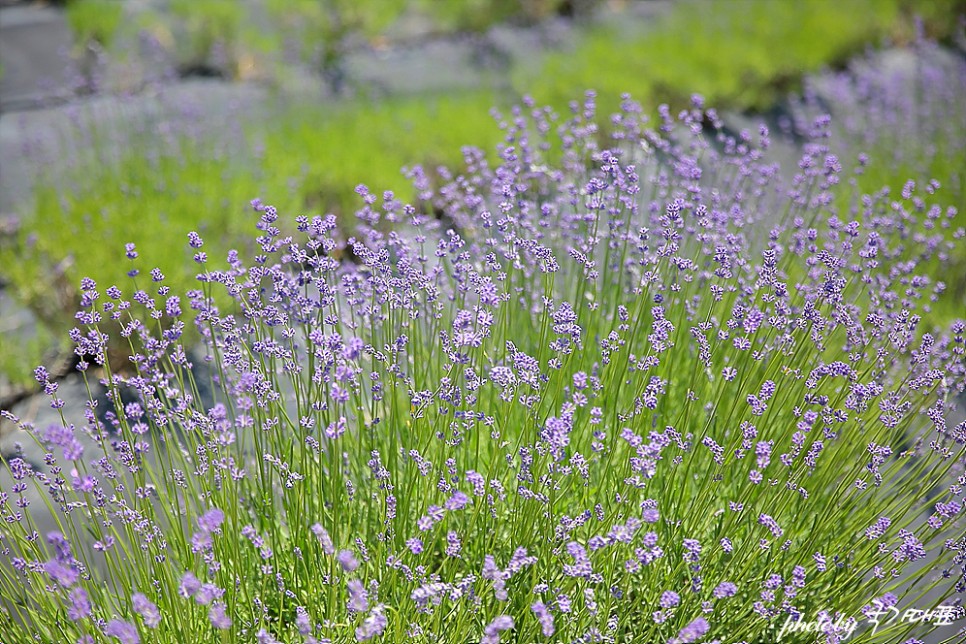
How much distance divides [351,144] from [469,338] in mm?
3317

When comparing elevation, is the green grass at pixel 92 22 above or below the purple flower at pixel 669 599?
above

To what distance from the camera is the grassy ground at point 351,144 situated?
416 centimetres

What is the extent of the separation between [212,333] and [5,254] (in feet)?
6.86

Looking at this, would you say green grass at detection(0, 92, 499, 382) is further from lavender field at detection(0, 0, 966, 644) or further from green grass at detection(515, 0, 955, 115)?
green grass at detection(515, 0, 955, 115)

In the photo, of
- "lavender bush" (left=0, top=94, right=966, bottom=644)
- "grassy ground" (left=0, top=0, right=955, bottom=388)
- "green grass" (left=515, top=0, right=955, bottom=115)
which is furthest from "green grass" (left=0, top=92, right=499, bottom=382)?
"lavender bush" (left=0, top=94, right=966, bottom=644)

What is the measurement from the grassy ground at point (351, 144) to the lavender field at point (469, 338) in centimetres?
3

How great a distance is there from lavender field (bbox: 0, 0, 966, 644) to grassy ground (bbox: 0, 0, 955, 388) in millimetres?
32

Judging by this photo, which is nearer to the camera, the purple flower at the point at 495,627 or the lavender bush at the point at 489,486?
the purple flower at the point at 495,627

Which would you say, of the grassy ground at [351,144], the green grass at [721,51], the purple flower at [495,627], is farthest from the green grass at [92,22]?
the purple flower at [495,627]

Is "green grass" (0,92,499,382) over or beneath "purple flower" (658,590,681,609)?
beneath

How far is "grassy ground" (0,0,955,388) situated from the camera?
13.7ft

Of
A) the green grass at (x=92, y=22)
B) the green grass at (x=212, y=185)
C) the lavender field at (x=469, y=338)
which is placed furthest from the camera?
the green grass at (x=92, y=22)

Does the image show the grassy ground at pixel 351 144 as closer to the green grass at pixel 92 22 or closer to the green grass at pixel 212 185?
the green grass at pixel 212 185

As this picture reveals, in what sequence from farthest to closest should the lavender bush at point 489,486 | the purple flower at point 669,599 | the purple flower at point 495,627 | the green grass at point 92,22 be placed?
the green grass at point 92,22 → the lavender bush at point 489,486 → the purple flower at point 669,599 → the purple flower at point 495,627
